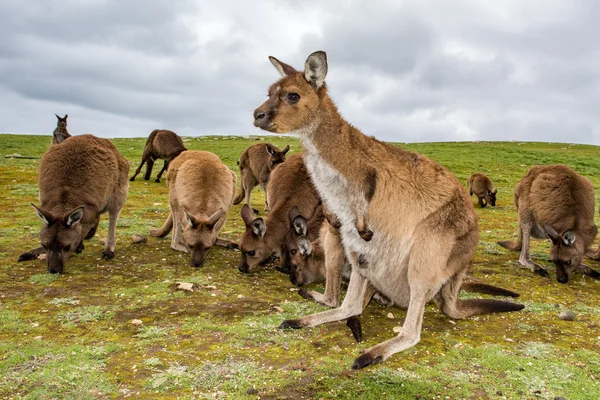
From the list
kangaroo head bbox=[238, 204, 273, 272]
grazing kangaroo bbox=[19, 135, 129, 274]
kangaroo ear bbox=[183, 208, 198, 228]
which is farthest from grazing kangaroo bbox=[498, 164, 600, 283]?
grazing kangaroo bbox=[19, 135, 129, 274]

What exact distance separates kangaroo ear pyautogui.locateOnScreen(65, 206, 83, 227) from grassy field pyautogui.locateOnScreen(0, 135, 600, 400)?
2.15 feet

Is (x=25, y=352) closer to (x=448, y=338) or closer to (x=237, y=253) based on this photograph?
(x=448, y=338)

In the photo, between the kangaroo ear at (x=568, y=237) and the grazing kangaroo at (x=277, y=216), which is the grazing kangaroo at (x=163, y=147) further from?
the kangaroo ear at (x=568, y=237)

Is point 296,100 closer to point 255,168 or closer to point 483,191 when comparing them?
point 255,168

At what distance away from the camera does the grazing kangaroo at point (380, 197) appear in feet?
13.3

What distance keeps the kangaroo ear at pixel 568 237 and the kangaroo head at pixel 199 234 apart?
16.5ft

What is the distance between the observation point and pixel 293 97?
13.4ft

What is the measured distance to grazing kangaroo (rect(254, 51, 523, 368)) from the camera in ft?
13.3

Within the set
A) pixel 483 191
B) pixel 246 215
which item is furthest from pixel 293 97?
pixel 483 191

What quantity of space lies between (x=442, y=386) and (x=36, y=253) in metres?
5.68

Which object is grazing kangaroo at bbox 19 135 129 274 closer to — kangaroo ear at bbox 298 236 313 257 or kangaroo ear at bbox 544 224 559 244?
kangaroo ear at bbox 298 236 313 257

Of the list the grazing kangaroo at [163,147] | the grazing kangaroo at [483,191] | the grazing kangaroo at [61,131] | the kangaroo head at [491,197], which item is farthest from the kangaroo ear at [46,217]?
the kangaroo head at [491,197]

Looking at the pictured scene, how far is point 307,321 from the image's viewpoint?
446cm

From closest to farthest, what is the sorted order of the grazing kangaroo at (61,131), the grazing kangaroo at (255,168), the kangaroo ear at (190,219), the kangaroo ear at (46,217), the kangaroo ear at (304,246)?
the kangaroo ear at (46,217) < the kangaroo ear at (304,246) < the kangaroo ear at (190,219) < the grazing kangaroo at (255,168) < the grazing kangaroo at (61,131)
